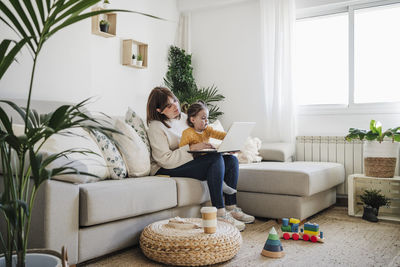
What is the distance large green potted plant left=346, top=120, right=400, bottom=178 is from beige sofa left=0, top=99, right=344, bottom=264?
32 cm

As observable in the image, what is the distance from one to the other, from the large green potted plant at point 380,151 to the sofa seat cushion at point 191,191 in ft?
4.68

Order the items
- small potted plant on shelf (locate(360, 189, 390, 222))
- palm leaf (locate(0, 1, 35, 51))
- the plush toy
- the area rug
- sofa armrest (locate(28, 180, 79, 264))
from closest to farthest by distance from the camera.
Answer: palm leaf (locate(0, 1, 35, 51)), sofa armrest (locate(28, 180, 79, 264)), the area rug, small potted plant on shelf (locate(360, 189, 390, 222)), the plush toy

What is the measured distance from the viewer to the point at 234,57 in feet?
14.4

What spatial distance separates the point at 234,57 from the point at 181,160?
2.18 metres

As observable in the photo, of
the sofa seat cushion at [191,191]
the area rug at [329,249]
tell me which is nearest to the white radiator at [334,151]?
the area rug at [329,249]

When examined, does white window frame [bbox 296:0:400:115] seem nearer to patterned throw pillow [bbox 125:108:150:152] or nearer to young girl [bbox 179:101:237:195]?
young girl [bbox 179:101:237:195]

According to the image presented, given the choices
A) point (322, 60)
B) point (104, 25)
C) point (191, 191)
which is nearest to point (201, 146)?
point (191, 191)

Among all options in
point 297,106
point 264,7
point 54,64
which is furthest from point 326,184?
point 54,64

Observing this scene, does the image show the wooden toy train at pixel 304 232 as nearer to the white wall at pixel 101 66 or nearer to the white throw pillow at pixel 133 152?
the white throw pillow at pixel 133 152

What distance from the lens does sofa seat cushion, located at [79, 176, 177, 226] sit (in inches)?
71.3

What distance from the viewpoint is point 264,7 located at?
13.4 feet

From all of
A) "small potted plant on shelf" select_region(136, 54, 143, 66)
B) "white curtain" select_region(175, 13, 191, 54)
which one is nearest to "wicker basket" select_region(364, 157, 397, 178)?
"small potted plant on shelf" select_region(136, 54, 143, 66)

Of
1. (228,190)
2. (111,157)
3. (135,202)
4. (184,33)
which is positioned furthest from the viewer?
(184,33)

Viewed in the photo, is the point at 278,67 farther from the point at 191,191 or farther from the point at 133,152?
the point at 133,152
